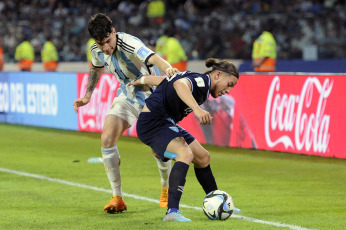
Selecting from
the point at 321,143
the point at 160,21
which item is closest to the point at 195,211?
the point at 321,143

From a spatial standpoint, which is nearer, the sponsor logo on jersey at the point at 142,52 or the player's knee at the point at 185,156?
the player's knee at the point at 185,156

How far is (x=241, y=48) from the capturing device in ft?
86.4

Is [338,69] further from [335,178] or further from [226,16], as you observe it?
[335,178]

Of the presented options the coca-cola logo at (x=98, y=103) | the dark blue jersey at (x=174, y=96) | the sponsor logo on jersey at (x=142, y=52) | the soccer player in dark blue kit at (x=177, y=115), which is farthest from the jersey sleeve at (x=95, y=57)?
the coca-cola logo at (x=98, y=103)

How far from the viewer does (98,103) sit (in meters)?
18.0

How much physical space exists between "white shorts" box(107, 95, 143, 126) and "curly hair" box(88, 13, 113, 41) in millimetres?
928

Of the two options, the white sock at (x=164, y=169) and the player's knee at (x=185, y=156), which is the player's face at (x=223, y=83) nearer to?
the player's knee at (x=185, y=156)

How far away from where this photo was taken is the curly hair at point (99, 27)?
25.0 feet

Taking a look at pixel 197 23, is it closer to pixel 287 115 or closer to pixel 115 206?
pixel 287 115

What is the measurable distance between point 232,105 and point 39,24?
19.8 metres

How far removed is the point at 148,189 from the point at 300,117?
432cm

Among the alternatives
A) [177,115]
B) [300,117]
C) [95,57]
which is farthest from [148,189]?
[300,117]

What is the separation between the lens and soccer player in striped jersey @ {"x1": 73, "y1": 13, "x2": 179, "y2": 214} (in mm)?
7797

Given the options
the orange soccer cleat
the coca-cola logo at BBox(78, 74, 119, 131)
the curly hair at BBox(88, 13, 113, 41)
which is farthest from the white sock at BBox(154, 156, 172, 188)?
the coca-cola logo at BBox(78, 74, 119, 131)
